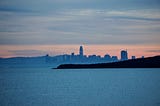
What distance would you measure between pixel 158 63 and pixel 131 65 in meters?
14.3

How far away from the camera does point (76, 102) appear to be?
135 feet

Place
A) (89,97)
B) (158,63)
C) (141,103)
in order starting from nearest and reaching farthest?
(141,103) < (89,97) < (158,63)

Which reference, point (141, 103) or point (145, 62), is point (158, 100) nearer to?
point (141, 103)

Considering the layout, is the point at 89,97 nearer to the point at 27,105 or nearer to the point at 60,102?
the point at 60,102

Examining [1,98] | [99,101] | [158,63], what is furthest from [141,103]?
[158,63]

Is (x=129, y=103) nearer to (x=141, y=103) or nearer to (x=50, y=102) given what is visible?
(x=141, y=103)

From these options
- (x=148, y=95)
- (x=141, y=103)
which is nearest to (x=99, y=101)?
(x=141, y=103)

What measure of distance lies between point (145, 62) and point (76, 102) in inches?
5347

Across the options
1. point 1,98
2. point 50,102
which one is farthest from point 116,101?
point 1,98

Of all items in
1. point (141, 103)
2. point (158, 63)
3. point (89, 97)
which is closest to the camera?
point (141, 103)

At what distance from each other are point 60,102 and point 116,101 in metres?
5.78

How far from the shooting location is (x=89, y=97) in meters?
45.4

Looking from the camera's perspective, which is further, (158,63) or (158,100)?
(158,63)

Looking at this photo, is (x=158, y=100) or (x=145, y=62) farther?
(x=145, y=62)
